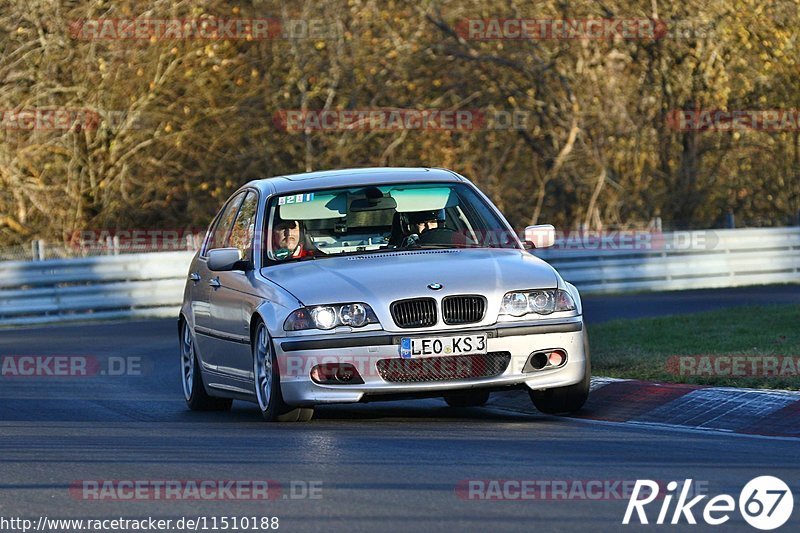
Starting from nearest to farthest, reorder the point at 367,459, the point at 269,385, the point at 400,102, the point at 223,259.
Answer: the point at 367,459 → the point at 269,385 → the point at 223,259 → the point at 400,102

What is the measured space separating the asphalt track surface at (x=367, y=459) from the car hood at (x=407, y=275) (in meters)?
0.80

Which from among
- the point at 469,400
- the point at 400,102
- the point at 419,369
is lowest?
the point at 400,102

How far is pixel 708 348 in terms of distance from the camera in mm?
13688

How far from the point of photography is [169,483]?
8109mm

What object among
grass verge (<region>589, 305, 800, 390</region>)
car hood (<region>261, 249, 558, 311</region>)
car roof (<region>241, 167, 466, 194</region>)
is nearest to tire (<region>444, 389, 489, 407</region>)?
grass verge (<region>589, 305, 800, 390</region>)

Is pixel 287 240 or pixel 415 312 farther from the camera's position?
pixel 287 240

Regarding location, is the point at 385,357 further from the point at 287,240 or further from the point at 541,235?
the point at 541,235

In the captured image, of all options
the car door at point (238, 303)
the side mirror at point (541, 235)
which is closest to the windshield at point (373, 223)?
the side mirror at point (541, 235)

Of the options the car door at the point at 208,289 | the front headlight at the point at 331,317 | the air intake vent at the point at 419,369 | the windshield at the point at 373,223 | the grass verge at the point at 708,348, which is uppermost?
the windshield at the point at 373,223

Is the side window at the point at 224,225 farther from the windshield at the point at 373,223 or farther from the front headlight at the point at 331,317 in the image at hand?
the front headlight at the point at 331,317

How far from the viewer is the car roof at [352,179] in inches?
458

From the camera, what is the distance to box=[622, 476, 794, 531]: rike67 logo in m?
A: 6.73

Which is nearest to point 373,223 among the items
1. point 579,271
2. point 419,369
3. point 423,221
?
point 423,221

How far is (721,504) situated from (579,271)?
21.0m
